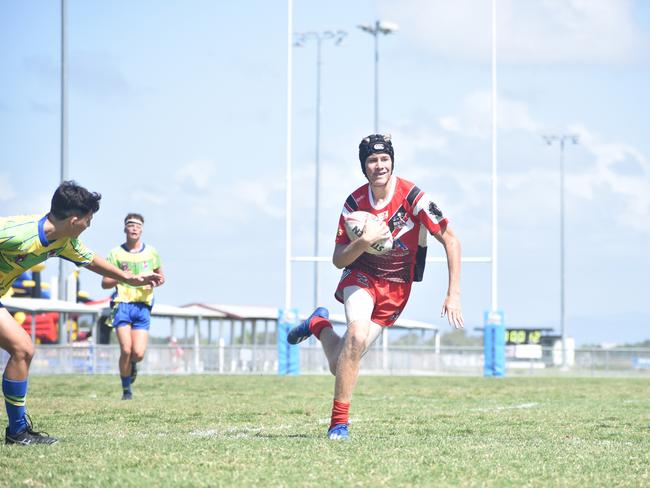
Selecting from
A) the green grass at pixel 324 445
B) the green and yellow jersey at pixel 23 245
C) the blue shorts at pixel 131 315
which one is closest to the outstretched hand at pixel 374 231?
the green grass at pixel 324 445

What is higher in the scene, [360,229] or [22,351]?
[360,229]

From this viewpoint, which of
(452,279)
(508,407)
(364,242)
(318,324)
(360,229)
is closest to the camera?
(364,242)

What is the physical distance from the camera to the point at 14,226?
24.0 ft

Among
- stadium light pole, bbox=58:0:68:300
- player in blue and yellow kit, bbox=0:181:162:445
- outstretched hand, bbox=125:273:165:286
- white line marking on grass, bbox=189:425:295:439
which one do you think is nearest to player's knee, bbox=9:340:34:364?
player in blue and yellow kit, bbox=0:181:162:445

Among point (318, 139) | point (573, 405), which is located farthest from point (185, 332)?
point (573, 405)

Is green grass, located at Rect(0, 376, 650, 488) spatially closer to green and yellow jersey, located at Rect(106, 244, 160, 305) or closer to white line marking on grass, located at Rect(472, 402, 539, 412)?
white line marking on grass, located at Rect(472, 402, 539, 412)

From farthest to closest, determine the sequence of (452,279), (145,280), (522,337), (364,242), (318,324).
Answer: (522,337) → (318,324) → (145,280) → (452,279) → (364,242)

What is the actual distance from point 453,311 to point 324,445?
1.37 metres

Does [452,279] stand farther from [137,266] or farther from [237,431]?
[137,266]

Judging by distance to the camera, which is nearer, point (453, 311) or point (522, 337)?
point (453, 311)

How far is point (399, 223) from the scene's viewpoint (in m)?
8.23

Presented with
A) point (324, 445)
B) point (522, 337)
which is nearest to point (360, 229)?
point (324, 445)

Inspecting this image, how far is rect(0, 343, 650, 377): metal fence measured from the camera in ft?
94.7

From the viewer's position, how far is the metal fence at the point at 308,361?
28.9 metres
